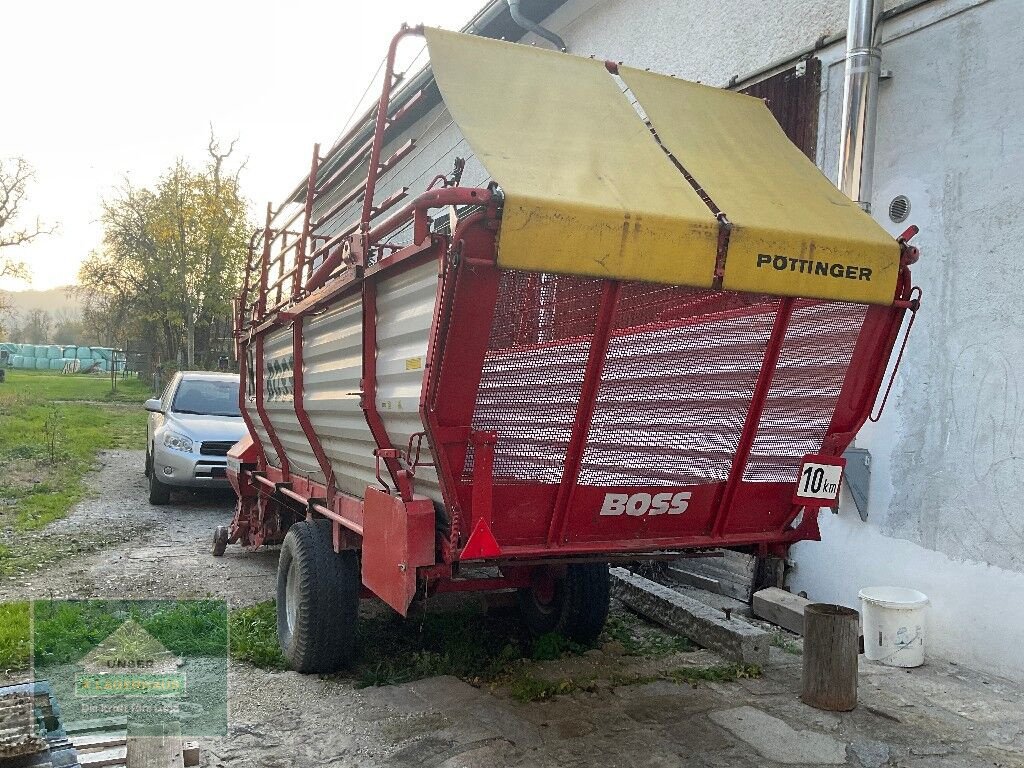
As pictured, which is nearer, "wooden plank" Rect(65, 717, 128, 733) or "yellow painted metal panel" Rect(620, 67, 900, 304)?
"yellow painted metal panel" Rect(620, 67, 900, 304)

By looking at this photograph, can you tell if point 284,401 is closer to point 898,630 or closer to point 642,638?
point 642,638

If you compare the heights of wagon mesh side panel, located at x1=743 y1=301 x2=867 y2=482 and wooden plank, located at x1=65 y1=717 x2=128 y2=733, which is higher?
wagon mesh side panel, located at x1=743 y1=301 x2=867 y2=482

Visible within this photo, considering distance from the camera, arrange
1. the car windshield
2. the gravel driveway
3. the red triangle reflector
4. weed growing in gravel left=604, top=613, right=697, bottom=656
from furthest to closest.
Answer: the car windshield < weed growing in gravel left=604, top=613, right=697, bottom=656 < the gravel driveway < the red triangle reflector

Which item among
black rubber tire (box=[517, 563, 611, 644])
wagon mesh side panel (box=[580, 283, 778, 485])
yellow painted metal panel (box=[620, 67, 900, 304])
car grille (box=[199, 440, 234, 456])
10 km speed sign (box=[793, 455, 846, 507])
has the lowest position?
black rubber tire (box=[517, 563, 611, 644])

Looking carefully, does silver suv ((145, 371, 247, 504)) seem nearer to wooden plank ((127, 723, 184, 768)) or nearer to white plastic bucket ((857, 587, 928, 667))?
wooden plank ((127, 723, 184, 768))

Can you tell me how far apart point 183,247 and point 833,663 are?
75.0 ft

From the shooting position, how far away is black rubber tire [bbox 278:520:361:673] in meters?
4.49

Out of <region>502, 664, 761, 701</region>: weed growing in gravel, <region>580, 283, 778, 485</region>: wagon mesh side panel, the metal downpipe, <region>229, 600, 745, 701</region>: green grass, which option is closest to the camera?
<region>580, 283, 778, 485</region>: wagon mesh side panel

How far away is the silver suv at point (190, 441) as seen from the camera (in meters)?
10.1

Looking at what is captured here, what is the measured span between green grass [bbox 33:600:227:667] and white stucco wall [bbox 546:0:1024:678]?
14.2ft

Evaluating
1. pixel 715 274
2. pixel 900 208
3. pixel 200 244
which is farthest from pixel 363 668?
pixel 200 244

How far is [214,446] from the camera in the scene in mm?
10125

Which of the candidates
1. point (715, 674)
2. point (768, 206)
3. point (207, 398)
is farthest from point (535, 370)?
point (207, 398)

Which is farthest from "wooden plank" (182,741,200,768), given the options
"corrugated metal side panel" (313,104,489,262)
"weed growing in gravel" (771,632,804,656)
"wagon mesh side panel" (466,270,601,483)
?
"weed growing in gravel" (771,632,804,656)
